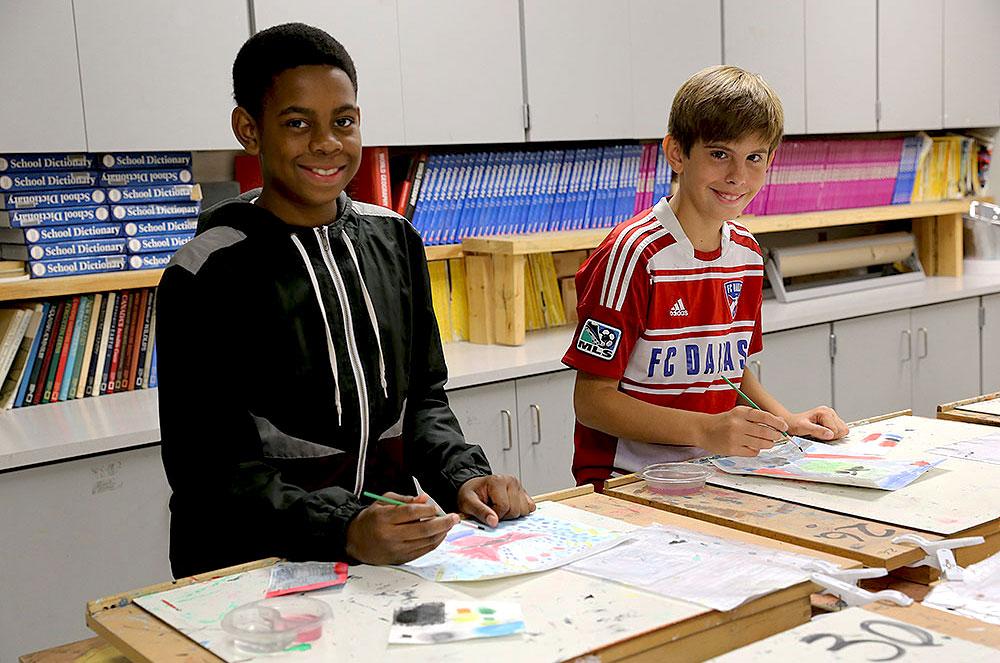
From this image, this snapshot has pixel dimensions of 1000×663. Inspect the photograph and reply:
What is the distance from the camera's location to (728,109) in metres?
1.81

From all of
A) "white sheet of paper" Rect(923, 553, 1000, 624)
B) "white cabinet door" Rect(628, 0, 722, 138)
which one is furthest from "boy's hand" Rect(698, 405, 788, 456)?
"white cabinet door" Rect(628, 0, 722, 138)

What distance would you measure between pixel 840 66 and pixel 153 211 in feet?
8.84

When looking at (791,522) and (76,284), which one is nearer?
(791,522)

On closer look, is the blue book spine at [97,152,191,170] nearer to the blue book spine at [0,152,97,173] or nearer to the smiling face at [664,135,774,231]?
the blue book spine at [0,152,97,173]

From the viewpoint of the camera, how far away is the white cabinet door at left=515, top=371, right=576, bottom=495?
304cm

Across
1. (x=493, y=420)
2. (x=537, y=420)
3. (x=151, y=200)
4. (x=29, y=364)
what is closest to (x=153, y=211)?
(x=151, y=200)

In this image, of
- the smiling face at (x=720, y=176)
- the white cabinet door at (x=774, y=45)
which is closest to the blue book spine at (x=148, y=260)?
the smiling face at (x=720, y=176)

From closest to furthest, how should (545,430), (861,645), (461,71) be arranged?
(861,645)
(545,430)
(461,71)

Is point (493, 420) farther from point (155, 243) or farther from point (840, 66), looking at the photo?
point (840, 66)

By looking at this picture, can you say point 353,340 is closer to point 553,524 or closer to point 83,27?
point 553,524

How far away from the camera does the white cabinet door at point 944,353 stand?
13.4 feet

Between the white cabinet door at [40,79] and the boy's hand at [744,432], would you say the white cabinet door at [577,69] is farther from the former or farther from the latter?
the boy's hand at [744,432]

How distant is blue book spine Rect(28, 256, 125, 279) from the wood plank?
1.61m

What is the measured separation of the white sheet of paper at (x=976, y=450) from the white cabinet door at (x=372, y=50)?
182cm
